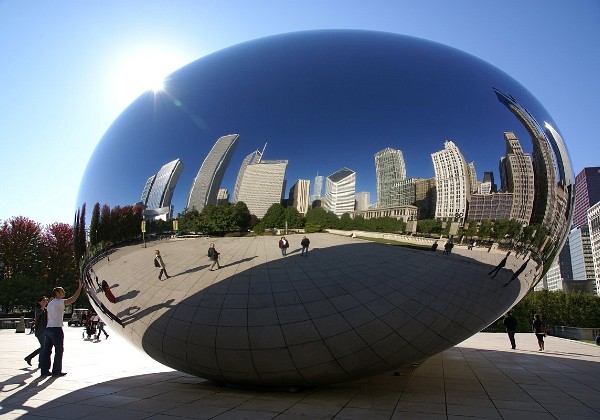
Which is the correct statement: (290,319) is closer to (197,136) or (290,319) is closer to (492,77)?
(197,136)

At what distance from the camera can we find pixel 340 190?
460cm

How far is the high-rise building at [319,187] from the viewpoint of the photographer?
14.9 ft

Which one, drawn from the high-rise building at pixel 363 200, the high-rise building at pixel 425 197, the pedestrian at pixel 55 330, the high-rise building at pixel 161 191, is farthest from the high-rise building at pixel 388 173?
the pedestrian at pixel 55 330

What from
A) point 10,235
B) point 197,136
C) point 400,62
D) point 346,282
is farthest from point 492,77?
point 10,235

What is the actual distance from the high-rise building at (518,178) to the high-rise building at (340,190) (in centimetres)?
194

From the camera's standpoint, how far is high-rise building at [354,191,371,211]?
4660 mm

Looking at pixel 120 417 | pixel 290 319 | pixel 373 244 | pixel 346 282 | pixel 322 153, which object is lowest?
pixel 120 417

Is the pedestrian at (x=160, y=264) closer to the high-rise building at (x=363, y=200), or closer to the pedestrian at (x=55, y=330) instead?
the high-rise building at (x=363, y=200)

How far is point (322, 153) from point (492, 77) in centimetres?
306

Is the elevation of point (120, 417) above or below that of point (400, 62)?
below

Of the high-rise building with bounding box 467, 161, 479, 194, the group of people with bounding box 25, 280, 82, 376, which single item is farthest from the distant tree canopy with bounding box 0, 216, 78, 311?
the high-rise building with bounding box 467, 161, 479, 194

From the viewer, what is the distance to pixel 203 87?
212 inches

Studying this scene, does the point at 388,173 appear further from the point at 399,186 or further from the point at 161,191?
the point at 161,191

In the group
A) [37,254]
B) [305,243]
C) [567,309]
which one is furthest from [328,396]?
[37,254]
